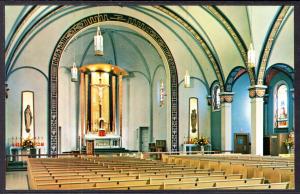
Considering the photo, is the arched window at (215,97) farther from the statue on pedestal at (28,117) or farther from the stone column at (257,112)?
the statue on pedestal at (28,117)

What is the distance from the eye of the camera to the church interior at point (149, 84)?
17156 millimetres

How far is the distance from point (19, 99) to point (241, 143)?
40.2 ft

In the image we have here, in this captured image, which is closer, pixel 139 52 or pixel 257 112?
pixel 257 112

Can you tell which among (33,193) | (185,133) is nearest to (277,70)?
(185,133)

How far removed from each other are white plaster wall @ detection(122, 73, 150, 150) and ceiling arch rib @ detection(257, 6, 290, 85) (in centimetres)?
996

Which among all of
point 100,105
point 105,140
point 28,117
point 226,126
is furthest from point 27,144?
point 226,126

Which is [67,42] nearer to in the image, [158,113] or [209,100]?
[158,113]

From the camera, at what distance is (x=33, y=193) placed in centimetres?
476

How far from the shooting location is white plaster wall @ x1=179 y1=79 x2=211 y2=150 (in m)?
21.9

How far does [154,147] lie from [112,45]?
7078 millimetres

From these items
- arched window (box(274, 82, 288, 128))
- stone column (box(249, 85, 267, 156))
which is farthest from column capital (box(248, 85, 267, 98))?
arched window (box(274, 82, 288, 128))

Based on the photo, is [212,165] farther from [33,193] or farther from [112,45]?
[112,45]

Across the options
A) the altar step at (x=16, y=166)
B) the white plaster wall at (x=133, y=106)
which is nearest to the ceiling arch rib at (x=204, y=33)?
the white plaster wall at (x=133, y=106)

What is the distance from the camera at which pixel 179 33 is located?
21250mm
